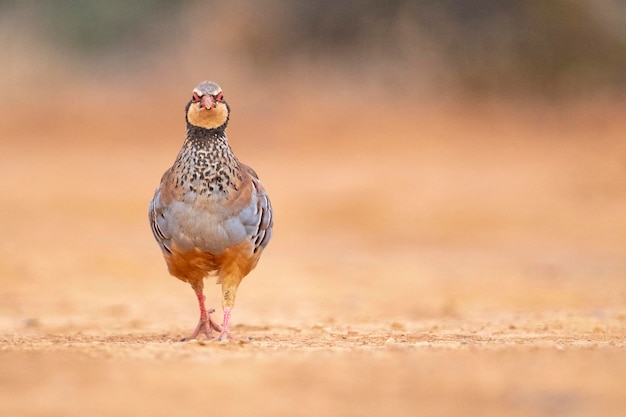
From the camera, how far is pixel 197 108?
6.94 meters

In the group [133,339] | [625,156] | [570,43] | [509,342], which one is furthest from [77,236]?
[570,43]

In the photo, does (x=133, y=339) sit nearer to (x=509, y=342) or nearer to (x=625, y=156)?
(x=509, y=342)

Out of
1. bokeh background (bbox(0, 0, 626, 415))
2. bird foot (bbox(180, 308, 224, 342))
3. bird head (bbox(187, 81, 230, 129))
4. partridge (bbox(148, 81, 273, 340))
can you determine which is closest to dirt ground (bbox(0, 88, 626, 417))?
bokeh background (bbox(0, 0, 626, 415))

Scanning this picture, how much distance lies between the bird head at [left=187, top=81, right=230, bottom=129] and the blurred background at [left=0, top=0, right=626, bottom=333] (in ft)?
7.45

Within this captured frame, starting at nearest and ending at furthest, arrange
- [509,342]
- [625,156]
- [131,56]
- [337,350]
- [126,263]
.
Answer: [337,350]
[509,342]
[126,263]
[625,156]
[131,56]

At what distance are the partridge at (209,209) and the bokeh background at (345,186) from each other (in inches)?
23.8

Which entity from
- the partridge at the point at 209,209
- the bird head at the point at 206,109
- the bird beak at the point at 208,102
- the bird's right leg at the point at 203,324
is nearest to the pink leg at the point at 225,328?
the partridge at the point at 209,209

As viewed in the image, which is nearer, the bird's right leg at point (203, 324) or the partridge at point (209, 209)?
the partridge at point (209, 209)

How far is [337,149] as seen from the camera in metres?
25.5

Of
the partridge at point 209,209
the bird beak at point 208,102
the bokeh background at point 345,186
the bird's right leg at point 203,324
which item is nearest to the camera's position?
the bokeh background at point 345,186

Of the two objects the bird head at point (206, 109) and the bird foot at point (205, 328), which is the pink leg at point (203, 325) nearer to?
the bird foot at point (205, 328)

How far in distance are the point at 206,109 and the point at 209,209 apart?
65cm

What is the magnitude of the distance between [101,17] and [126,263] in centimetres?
2386

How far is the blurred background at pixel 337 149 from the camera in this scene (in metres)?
12.3
